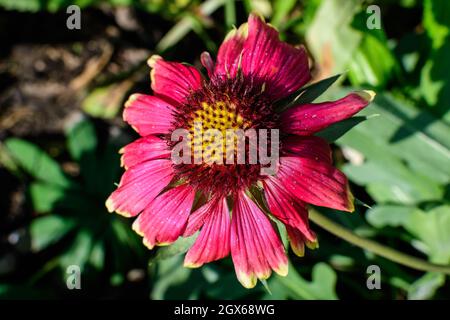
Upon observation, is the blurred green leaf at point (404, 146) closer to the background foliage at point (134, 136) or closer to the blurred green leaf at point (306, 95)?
the background foliage at point (134, 136)

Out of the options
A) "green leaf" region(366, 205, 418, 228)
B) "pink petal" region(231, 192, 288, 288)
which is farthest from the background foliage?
"pink petal" region(231, 192, 288, 288)

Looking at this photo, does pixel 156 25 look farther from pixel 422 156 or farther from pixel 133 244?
pixel 422 156

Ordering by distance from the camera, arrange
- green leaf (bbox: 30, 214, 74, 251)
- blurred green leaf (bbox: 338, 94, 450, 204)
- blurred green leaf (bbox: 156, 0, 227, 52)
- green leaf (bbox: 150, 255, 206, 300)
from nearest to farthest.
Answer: blurred green leaf (bbox: 338, 94, 450, 204) < green leaf (bbox: 150, 255, 206, 300) < green leaf (bbox: 30, 214, 74, 251) < blurred green leaf (bbox: 156, 0, 227, 52)

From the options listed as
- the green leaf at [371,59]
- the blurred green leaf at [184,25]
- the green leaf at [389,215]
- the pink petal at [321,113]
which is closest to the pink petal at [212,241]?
the pink petal at [321,113]

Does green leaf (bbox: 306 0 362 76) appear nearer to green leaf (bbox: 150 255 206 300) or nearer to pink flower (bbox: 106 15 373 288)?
pink flower (bbox: 106 15 373 288)

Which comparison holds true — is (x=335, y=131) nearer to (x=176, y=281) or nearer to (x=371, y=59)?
(x=371, y=59)
